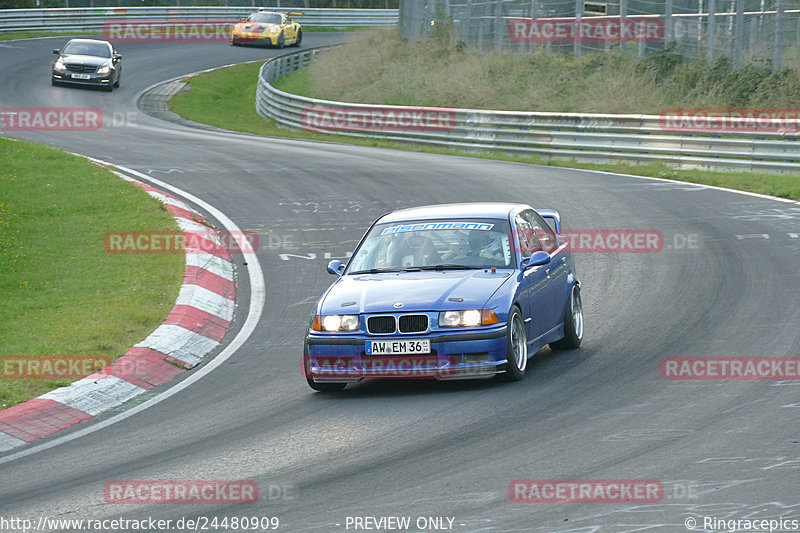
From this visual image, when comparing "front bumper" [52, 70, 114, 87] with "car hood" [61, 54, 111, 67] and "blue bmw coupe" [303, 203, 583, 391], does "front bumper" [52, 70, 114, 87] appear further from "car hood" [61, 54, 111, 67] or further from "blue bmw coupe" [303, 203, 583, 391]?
"blue bmw coupe" [303, 203, 583, 391]

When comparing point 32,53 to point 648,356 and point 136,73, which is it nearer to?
point 136,73

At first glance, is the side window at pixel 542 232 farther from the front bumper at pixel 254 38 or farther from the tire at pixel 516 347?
the front bumper at pixel 254 38

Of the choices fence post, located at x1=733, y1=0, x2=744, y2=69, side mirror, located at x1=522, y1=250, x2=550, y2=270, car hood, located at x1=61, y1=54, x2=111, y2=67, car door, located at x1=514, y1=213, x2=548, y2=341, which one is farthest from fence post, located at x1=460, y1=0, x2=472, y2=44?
side mirror, located at x1=522, y1=250, x2=550, y2=270

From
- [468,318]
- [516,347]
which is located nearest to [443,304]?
[468,318]

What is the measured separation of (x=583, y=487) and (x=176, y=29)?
5530 cm

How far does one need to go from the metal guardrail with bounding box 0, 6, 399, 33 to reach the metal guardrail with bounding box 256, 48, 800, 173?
2732 centimetres

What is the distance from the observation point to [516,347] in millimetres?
9438

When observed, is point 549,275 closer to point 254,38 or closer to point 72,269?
point 72,269

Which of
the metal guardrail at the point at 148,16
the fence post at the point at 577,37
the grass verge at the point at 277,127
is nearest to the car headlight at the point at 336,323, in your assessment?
the grass verge at the point at 277,127

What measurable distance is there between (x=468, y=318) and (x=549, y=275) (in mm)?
1640

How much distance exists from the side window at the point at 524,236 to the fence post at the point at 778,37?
18.7 meters

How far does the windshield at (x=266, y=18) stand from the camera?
54.8 meters

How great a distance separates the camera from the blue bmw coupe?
9109mm

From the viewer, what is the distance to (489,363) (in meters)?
9.10
